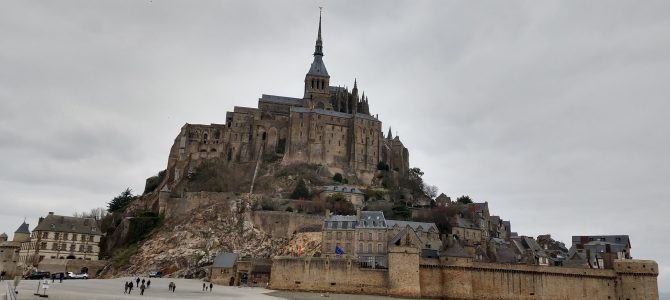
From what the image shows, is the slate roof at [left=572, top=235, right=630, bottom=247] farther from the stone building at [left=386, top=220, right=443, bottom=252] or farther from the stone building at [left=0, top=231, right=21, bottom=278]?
the stone building at [left=0, top=231, right=21, bottom=278]

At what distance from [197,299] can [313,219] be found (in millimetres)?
28584

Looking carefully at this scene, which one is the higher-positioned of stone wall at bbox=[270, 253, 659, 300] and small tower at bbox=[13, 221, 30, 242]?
small tower at bbox=[13, 221, 30, 242]

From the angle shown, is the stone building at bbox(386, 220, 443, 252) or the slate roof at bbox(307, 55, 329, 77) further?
the slate roof at bbox(307, 55, 329, 77)

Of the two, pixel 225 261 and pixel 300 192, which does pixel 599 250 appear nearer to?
pixel 300 192

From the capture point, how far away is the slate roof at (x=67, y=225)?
6212cm

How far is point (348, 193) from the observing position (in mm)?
69000

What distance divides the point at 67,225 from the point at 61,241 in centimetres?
208

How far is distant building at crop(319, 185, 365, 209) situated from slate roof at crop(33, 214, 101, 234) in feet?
91.6

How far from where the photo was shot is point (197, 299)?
33.5m

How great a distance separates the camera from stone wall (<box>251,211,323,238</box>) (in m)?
60.9

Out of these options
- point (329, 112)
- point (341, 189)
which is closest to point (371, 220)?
point (341, 189)

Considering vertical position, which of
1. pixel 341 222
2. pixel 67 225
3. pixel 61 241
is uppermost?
pixel 341 222

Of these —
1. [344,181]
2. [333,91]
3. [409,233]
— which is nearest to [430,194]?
[344,181]

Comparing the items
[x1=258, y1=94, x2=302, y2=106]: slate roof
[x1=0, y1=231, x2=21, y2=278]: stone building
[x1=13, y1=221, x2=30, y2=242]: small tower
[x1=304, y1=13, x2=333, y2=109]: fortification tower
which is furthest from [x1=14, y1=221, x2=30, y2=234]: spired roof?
[x1=304, y1=13, x2=333, y2=109]: fortification tower
